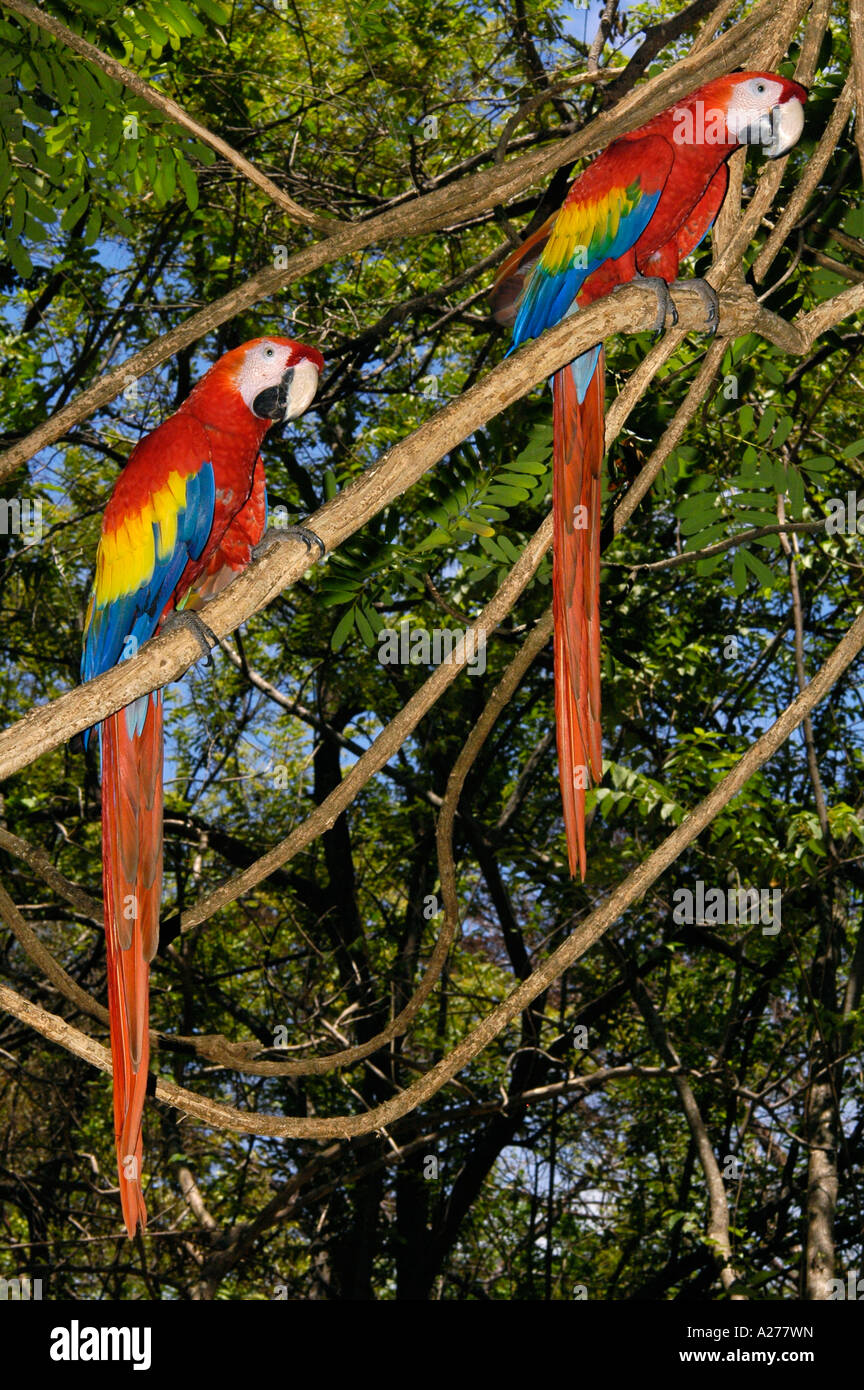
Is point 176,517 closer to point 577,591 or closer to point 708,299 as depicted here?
point 577,591

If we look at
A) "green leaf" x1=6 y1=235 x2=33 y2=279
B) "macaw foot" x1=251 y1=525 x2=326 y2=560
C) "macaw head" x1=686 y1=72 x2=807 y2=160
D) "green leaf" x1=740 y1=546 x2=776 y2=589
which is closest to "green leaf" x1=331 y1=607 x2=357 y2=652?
"macaw foot" x1=251 y1=525 x2=326 y2=560

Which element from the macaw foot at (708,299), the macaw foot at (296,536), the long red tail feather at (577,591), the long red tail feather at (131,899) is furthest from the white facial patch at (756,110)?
the long red tail feather at (131,899)

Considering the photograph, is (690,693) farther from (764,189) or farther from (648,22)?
(764,189)

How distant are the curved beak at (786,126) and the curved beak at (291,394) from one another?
2.90ft

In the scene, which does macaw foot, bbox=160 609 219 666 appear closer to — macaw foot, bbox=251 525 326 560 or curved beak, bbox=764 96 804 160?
macaw foot, bbox=251 525 326 560

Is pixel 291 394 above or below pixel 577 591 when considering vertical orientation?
above

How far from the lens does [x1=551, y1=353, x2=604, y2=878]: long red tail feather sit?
178 centimetres

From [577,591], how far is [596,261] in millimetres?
803

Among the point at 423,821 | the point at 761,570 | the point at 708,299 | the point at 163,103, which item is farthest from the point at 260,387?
the point at 423,821

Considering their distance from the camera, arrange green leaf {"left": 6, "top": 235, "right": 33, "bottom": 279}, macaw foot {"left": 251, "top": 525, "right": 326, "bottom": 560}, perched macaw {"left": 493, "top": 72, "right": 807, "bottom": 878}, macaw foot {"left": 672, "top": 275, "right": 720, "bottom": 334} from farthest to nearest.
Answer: green leaf {"left": 6, "top": 235, "right": 33, "bottom": 279} → macaw foot {"left": 672, "top": 275, "right": 720, "bottom": 334} → perched macaw {"left": 493, "top": 72, "right": 807, "bottom": 878} → macaw foot {"left": 251, "top": 525, "right": 326, "bottom": 560}

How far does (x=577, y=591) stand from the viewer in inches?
75.1

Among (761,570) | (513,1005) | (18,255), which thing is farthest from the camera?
(761,570)

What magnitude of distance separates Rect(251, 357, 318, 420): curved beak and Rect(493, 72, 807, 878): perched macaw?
1.41 feet

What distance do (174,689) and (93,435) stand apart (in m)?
1.93
